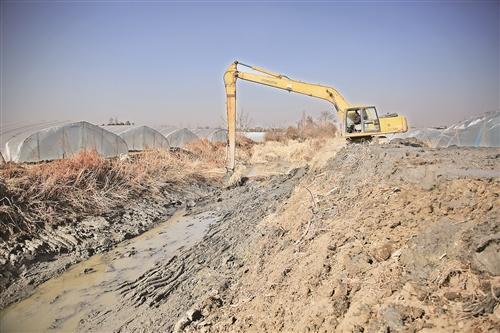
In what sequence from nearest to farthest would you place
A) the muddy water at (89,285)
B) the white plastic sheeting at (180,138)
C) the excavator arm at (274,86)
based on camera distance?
the muddy water at (89,285)
the excavator arm at (274,86)
the white plastic sheeting at (180,138)

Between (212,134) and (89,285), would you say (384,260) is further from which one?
(212,134)

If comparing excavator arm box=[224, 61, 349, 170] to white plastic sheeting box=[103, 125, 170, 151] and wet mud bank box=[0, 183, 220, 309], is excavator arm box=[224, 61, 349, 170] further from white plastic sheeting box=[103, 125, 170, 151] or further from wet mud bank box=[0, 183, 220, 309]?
white plastic sheeting box=[103, 125, 170, 151]

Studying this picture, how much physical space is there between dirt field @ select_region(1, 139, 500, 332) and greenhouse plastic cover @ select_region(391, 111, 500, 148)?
320 inches

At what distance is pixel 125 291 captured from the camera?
6285mm

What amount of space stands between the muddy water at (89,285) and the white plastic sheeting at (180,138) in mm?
15297

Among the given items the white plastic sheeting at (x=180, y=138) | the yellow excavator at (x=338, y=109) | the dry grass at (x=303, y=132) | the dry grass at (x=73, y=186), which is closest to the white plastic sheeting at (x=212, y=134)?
the white plastic sheeting at (x=180, y=138)

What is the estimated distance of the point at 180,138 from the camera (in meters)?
25.0

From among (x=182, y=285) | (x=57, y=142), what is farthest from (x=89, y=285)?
(x=57, y=142)

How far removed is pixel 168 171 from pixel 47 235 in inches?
284

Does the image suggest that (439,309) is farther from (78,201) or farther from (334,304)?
(78,201)

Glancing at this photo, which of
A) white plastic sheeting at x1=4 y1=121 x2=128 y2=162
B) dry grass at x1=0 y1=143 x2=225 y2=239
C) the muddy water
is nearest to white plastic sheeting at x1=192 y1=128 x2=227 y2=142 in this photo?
white plastic sheeting at x1=4 y1=121 x2=128 y2=162

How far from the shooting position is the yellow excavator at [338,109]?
1167 centimetres

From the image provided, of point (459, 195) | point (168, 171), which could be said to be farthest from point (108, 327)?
point (168, 171)

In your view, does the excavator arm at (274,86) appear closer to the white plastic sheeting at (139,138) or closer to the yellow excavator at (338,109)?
the yellow excavator at (338,109)
